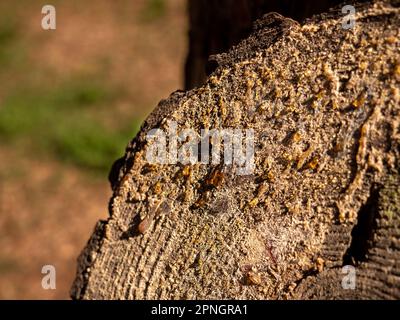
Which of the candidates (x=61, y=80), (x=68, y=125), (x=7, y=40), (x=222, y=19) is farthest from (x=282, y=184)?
(x=7, y=40)

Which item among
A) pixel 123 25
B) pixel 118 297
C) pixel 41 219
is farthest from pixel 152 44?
pixel 118 297

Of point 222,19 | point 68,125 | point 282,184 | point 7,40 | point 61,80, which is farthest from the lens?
point 7,40

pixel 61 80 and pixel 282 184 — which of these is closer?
pixel 282 184

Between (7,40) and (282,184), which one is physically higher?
(7,40)

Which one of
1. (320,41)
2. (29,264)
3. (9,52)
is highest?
(9,52)

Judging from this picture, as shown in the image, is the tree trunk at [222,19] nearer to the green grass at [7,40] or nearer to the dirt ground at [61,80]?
the dirt ground at [61,80]

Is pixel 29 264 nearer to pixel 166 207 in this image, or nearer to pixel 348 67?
pixel 166 207

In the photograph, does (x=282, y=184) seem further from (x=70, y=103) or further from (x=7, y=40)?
(x=7, y=40)
